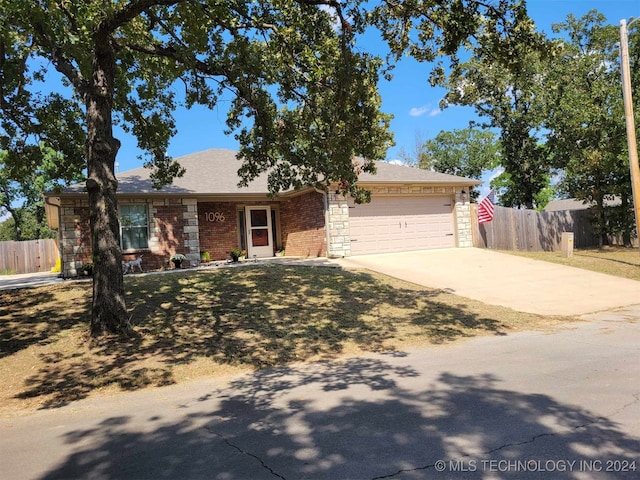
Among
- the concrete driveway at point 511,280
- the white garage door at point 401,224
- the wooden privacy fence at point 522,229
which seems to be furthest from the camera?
the wooden privacy fence at point 522,229

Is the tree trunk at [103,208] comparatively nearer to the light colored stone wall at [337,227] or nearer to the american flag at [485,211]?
the light colored stone wall at [337,227]

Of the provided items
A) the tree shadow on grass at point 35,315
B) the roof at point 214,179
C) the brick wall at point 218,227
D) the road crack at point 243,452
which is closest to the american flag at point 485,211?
the roof at point 214,179

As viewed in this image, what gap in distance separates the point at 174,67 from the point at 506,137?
23262 mm

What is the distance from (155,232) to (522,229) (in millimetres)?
15876

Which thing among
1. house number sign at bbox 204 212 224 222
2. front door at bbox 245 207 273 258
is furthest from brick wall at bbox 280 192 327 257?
house number sign at bbox 204 212 224 222

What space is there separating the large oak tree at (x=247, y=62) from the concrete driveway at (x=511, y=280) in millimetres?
4267

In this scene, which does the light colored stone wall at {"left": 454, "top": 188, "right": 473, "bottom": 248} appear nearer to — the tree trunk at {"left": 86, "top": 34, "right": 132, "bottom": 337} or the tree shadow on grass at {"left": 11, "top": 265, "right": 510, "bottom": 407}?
the tree shadow on grass at {"left": 11, "top": 265, "right": 510, "bottom": 407}

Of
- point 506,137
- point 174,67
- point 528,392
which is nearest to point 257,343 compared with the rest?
point 528,392

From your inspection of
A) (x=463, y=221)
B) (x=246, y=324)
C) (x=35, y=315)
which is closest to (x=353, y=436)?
(x=246, y=324)

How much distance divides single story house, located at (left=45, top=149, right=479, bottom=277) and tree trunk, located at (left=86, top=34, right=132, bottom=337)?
737 centimetres

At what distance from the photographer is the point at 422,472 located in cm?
313

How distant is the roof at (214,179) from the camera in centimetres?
1673

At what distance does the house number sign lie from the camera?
60.4 ft

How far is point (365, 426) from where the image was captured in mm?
4035
